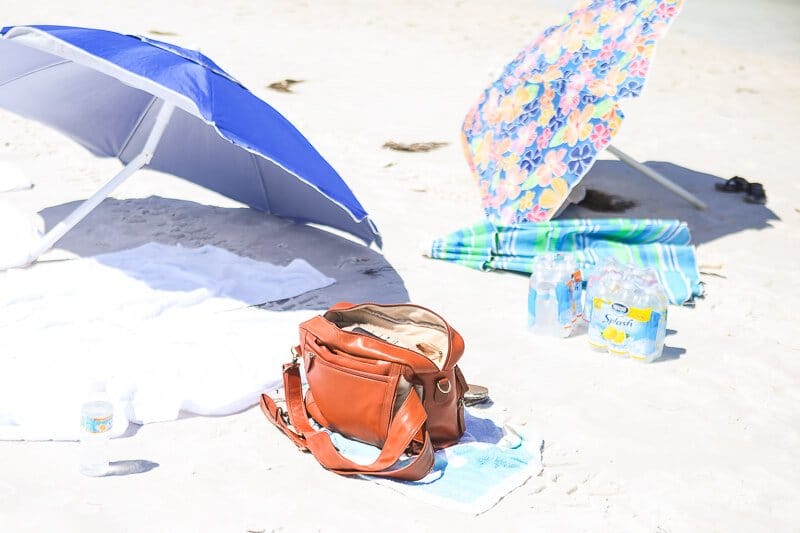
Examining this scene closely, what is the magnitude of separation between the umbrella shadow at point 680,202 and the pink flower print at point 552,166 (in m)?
0.81

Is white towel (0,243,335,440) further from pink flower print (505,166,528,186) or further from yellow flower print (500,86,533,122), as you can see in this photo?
yellow flower print (500,86,533,122)

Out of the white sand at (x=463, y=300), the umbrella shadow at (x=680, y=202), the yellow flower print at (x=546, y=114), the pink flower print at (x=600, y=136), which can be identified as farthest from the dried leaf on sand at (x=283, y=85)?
the pink flower print at (x=600, y=136)

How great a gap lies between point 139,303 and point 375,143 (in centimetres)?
312

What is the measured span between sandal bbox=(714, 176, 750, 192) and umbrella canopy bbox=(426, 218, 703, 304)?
1492 millimetres

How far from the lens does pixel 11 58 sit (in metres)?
4.78

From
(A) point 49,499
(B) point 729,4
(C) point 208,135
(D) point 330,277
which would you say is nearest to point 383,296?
(D) point 330,277

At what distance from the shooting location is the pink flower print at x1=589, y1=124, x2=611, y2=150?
5.02 metres

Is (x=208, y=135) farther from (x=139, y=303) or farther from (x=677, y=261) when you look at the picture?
(x=677, y=261)

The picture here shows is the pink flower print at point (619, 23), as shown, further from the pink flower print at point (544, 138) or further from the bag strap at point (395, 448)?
the bag strap at point (395, 448)

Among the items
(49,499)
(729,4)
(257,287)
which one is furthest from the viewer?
(729,4)

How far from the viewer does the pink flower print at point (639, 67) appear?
198 inches

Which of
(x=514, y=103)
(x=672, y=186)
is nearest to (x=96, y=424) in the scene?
(x=514, y=103)

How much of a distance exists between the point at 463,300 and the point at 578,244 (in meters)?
0.81

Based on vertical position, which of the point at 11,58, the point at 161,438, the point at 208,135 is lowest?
the point at 161,438
